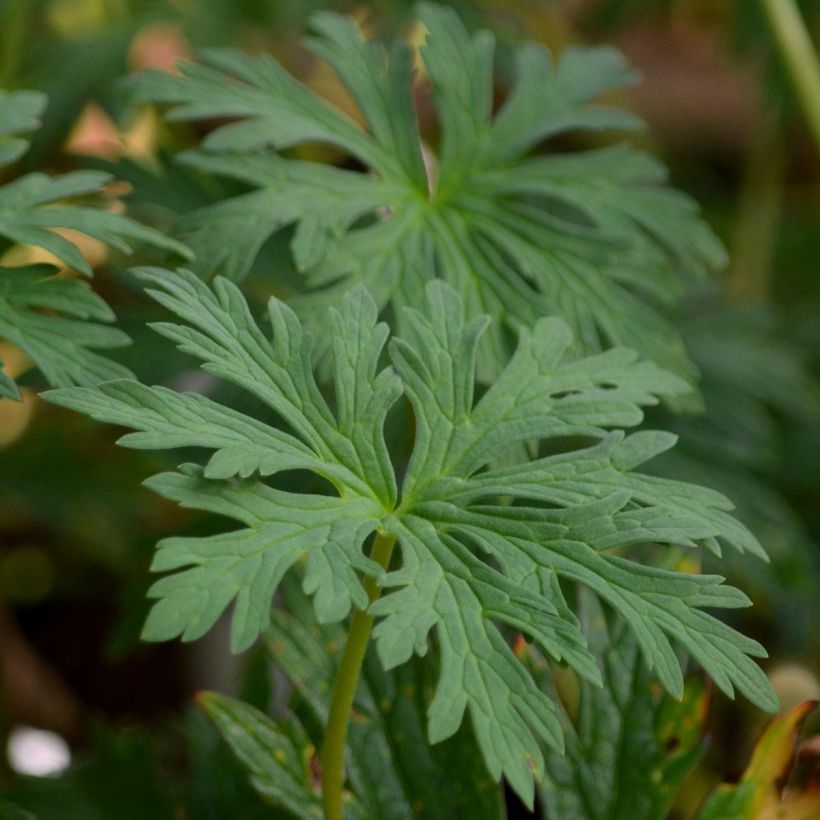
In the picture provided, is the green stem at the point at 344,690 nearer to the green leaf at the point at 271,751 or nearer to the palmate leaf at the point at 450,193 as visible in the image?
the green leaf at the point at 271,751

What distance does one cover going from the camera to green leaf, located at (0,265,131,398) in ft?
2.18

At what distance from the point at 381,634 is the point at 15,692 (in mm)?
1053

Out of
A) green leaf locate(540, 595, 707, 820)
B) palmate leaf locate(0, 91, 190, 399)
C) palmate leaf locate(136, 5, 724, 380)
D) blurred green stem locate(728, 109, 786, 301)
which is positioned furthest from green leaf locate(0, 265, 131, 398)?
blurred green stem locate(728, 109, 786, 301)

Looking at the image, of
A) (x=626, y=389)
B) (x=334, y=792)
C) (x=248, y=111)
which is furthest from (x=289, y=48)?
(x=334, y=792)

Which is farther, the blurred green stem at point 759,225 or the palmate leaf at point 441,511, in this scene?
the blurred green stem at point 759,225

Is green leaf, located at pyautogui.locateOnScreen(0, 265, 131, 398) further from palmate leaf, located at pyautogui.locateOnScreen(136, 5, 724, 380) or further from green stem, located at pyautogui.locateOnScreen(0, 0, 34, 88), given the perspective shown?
green stem, located at pyautogui.locateOnScreen(0, 0, 34, 88)

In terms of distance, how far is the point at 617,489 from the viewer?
2.01 ft

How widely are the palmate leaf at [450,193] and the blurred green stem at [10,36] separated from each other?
0.52 meters

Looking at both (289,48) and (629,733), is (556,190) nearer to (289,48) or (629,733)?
(629,733)

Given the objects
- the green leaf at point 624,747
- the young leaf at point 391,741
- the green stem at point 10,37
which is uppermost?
the green stem at point 10,37

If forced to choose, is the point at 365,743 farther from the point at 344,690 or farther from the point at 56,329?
the point at 56,329

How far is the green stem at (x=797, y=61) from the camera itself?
1.25 meters

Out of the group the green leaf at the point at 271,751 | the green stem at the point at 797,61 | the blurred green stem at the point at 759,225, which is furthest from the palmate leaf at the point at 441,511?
the blurred green stem at the point at 759,225

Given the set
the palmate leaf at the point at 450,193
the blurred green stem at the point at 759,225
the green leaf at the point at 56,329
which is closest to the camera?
the green leaf at the point at 56,329
